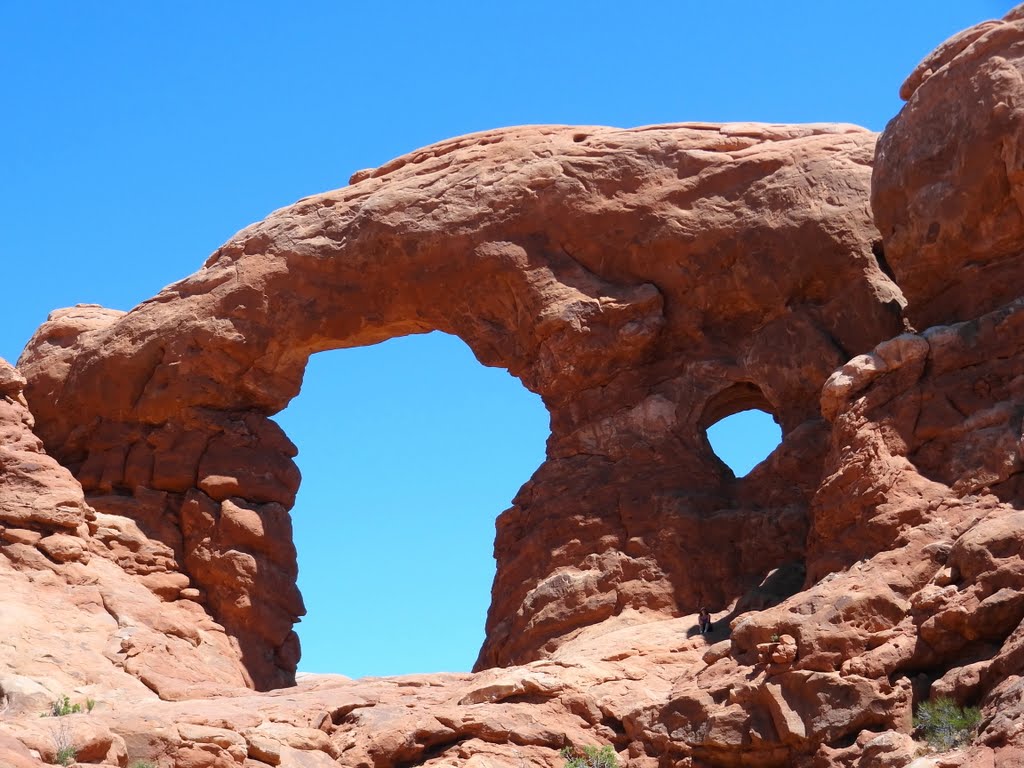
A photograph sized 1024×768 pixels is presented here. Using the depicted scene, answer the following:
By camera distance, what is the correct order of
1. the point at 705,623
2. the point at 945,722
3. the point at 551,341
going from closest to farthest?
the point at 945,722 → the point at 705,623 → the point at 551,341

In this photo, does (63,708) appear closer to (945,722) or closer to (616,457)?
(945,722)

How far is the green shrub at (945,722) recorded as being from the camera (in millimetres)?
16766

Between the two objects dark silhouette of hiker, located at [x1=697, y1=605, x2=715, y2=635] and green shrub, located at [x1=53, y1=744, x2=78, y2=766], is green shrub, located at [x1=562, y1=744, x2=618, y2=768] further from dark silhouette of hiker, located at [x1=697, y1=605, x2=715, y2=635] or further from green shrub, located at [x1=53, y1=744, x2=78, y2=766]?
green shrub, located at [x1=53, y1=744, x2=78, y2=766]

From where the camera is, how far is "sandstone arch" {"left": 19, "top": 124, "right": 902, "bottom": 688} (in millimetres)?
24484

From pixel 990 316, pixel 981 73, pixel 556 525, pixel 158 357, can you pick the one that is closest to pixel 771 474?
pixel 556 525

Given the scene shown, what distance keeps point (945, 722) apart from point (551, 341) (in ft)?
35.7

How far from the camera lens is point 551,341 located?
2642 centimetres

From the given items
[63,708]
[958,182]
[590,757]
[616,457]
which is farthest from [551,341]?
[63,708]

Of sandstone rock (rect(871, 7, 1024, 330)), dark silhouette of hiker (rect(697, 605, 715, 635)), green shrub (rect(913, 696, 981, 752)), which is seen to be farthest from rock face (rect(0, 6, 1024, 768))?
dark silhouette of hiker (rect(697, 605, 715, 635))

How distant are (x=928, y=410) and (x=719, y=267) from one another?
6.24 m

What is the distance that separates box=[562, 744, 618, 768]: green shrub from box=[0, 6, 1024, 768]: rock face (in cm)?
23

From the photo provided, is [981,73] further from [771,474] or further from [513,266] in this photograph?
[513,266]

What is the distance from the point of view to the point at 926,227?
21.9m

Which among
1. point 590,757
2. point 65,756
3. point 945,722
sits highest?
point 590,757
